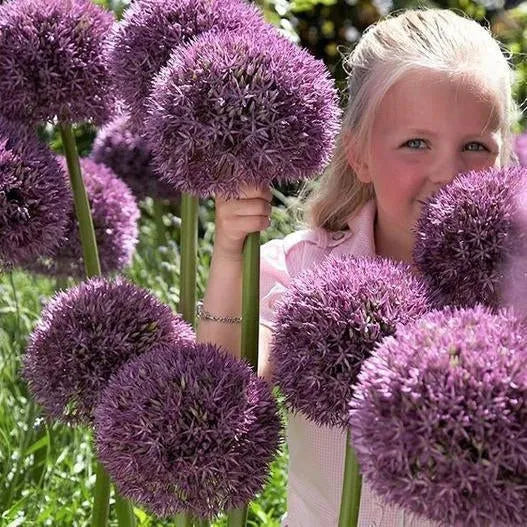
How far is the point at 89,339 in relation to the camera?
1083 millimetres

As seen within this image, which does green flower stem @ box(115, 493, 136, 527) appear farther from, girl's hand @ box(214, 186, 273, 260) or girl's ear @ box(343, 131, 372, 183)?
girl's ear @ box(343, 131, 372, 183)

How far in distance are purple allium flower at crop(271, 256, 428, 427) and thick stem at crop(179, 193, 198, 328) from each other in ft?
1.07

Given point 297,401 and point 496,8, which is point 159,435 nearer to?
point 297,401

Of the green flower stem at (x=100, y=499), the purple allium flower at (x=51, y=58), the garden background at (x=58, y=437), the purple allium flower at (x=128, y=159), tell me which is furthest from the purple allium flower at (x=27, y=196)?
the purple allium flower at (x=128, y=159)

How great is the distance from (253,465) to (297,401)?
89 mm

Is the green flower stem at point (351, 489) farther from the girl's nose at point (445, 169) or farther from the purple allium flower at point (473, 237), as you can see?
the girl's nose at point (445, 169)

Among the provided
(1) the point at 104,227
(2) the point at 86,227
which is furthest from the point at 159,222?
(2) the point at 86,227

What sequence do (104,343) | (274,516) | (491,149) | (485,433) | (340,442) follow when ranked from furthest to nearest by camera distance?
(274,516), (340,442), (491,149), (104,343), (485,433)

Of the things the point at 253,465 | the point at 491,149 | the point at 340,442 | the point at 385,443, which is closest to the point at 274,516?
the point at 340,442

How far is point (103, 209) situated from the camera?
1.79m

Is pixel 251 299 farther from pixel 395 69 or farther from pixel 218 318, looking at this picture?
pixel 395 69

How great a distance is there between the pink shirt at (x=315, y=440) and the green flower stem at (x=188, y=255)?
20cm

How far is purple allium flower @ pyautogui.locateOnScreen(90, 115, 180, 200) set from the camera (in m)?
2.97

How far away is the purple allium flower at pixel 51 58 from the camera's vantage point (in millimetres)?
1198
